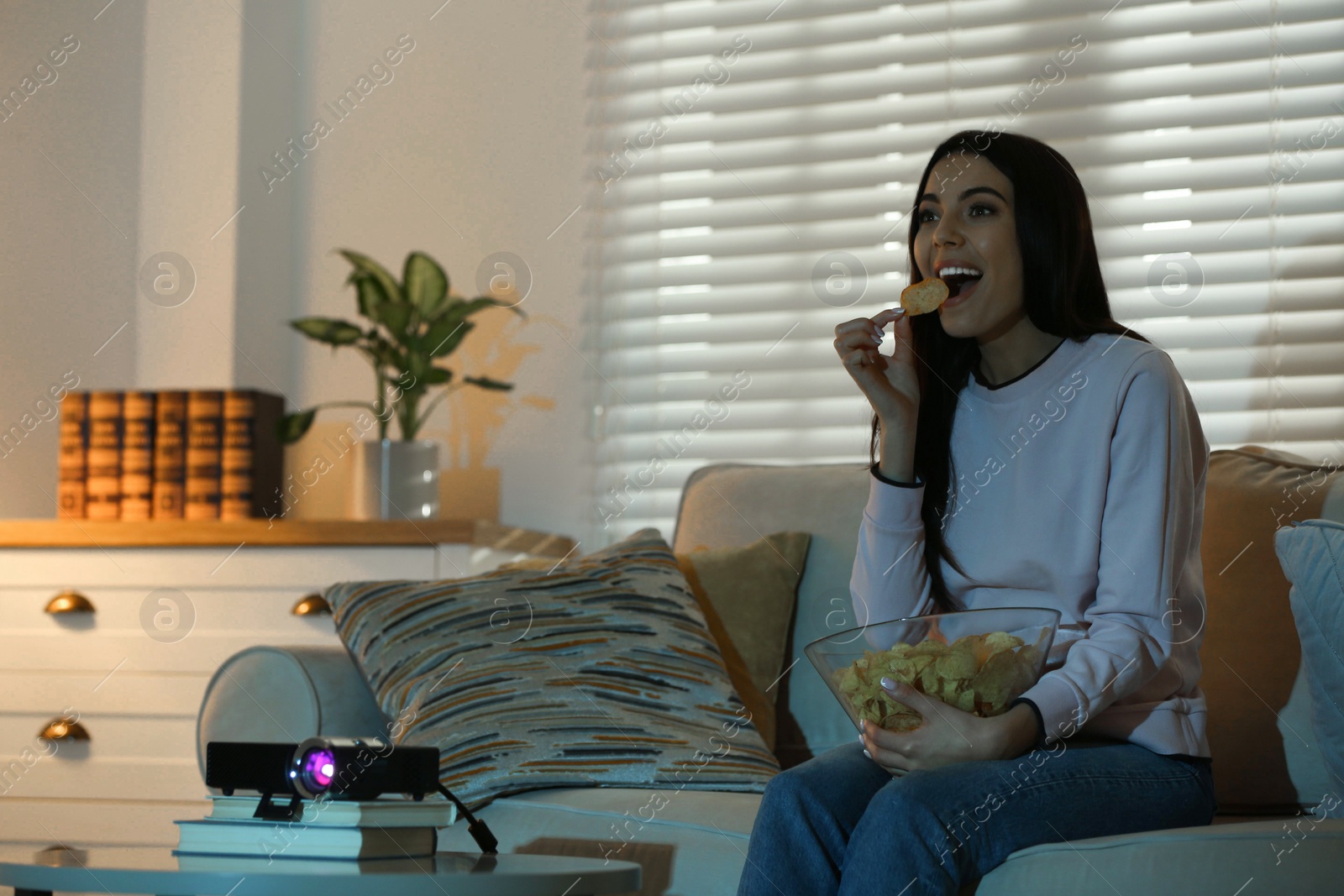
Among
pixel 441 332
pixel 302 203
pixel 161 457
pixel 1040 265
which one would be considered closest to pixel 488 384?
pixel 441 332

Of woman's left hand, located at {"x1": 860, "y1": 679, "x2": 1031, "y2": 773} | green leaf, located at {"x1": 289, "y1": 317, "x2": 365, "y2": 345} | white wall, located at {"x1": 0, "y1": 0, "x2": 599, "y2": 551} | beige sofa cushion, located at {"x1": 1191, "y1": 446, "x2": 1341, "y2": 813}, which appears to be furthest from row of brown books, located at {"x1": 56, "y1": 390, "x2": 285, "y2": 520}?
beige sofa cushion, located at {"x1": 1191, "y1": 446, "x2": 1341, "y2": 813}

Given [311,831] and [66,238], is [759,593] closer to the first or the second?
[311,831]

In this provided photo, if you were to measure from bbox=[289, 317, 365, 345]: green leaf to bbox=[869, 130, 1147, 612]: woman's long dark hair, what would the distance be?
4.38 ft

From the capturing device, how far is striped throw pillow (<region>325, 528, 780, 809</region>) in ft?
5.09

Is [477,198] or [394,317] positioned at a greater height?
[477,198]

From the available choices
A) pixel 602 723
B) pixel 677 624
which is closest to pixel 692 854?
pixel 602 723

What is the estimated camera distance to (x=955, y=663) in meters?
1.20

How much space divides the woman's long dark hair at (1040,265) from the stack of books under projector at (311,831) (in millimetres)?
727

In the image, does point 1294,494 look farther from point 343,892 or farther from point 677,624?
point 343,892

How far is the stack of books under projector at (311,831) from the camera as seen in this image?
1.07 m

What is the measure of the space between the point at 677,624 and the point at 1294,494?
0.86 meters

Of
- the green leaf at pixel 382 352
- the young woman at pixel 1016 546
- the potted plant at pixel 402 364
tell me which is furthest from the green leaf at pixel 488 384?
the young woman at pixel 1016 546

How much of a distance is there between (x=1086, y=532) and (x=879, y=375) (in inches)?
13.0

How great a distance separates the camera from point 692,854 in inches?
53.5
